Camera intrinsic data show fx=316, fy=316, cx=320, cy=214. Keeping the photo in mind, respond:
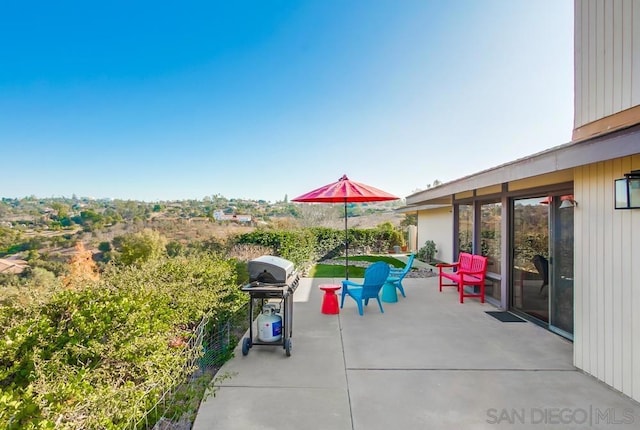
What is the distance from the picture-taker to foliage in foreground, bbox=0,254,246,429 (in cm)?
151

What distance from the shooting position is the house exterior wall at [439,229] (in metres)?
12.5

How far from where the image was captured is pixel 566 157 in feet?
11.3

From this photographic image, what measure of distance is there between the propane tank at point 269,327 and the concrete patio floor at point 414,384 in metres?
0.21

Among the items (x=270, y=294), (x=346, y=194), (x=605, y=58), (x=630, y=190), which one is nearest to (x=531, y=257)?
(x=630, y=190)

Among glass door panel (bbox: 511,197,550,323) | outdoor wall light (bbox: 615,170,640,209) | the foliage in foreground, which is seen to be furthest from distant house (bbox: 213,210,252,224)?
outdoor wall light (bbox: 615,170,640,209)

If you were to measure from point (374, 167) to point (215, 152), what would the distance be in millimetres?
11964

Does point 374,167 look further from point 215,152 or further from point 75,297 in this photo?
point 75,297

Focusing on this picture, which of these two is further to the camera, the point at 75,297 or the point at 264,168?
the point at 264,168

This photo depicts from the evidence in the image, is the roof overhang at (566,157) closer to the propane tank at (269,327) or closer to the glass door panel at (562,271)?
the glass door panel at (562,271)

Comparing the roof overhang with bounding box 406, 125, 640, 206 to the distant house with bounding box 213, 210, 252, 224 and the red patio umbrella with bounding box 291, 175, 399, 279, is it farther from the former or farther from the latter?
the distant house with bounding box 213, 210, 252, 224

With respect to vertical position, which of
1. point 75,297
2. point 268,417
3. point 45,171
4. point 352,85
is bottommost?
point 268,417

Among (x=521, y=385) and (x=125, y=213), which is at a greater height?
(x=125, y=213)

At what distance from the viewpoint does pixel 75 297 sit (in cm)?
250

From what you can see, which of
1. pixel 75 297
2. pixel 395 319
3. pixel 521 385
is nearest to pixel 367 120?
pixel 395 319
